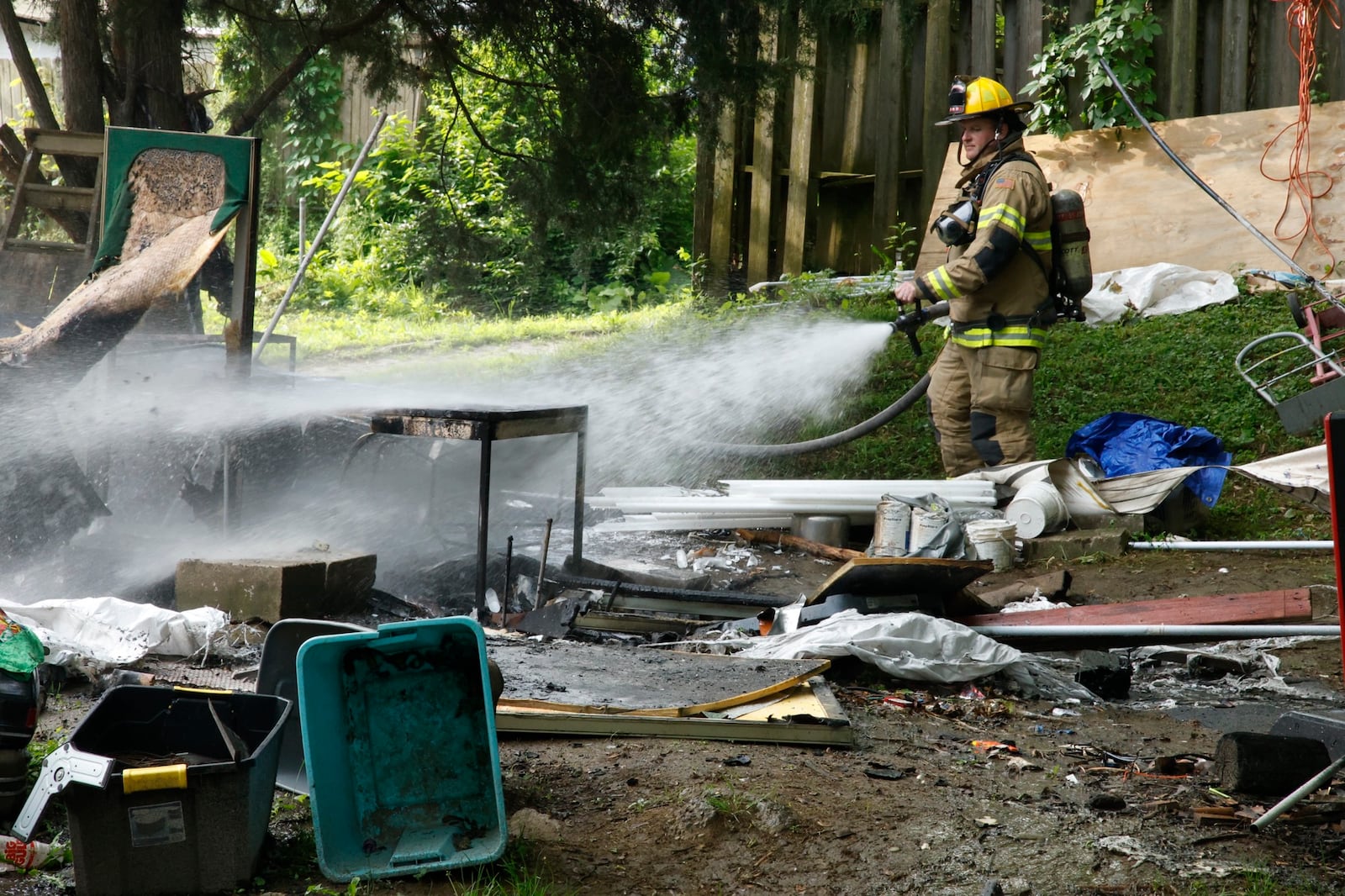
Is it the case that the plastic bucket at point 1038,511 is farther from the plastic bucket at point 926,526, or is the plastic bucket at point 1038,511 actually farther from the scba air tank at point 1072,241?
the scba air tank at point 1072,241

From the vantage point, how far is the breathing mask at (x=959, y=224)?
624cm

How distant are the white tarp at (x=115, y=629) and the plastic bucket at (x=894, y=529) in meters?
3.03

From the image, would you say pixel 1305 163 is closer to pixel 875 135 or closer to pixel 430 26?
pixel 875 135

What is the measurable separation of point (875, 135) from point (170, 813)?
8.89 m

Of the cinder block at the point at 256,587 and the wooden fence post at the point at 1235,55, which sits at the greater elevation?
the wooden fence post at the point at 1235,55

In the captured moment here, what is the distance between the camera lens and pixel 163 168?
5.53 m

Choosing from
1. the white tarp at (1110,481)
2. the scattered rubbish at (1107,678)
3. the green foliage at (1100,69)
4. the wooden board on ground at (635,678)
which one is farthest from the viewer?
the green foliage at (1100,69)

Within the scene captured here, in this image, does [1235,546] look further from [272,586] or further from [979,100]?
[272,586]

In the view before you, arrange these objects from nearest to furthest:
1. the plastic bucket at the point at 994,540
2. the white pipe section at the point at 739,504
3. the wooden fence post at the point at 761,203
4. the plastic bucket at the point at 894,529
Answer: the plastic bucket at the point at 894,529 < the plastic bucket at the point at 994,540 < the white pipe section at the point at 739,504 < the wooden fence post at the point at 761,203

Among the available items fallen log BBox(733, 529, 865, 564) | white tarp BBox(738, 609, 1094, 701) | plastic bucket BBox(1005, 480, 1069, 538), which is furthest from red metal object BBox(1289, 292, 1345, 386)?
white tarp BBox(738, 609, 1094, 701)

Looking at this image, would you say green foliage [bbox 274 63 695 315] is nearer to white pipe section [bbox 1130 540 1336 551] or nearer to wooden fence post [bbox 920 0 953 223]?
wooden fence post [bbox 920 0 953 223]

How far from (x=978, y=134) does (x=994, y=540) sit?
7.28 feet

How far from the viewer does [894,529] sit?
563 centimetres

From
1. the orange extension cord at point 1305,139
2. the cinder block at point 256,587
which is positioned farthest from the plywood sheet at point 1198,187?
the cinder block at point 256,587
